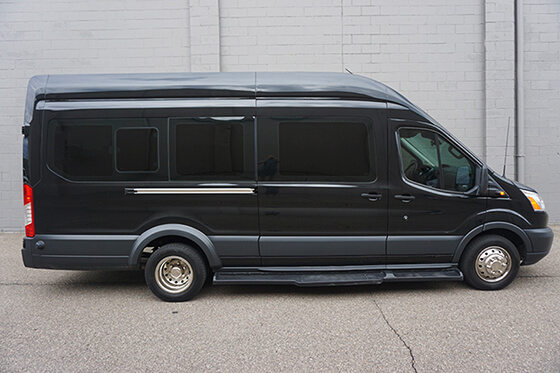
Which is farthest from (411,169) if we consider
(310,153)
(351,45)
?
(351,45)

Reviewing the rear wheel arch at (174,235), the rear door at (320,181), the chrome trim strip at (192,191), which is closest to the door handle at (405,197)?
the rear door at (320,181)

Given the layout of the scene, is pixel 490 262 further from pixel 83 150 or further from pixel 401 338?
pixel 83 150

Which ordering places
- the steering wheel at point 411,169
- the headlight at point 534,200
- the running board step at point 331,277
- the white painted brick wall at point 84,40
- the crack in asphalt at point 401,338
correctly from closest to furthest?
the crack in asphalt at point 401,338 → the running board step at point 331,277 → the steering wheel at point 411,169 → the headlight at point 534,200 → the white painted brick wall at point 84,40

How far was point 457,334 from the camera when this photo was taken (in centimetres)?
420

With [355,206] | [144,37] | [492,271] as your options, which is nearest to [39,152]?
[355,206]

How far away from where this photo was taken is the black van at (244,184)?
5.22 meters

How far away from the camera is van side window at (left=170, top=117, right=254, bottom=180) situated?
17.2 feet

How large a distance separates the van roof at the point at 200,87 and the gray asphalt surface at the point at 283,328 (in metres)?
2.36

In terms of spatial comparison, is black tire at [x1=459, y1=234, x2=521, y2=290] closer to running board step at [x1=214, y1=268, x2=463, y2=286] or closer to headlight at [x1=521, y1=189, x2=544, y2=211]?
running board step at [x1=214, y1=268, x2=463, y2=286]

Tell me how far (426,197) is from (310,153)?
4.74 ft

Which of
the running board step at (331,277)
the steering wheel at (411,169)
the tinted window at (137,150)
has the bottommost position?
the running board step at (331,277)

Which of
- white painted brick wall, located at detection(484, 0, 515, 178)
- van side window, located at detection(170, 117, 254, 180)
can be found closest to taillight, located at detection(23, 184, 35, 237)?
van side window, located at detection(170, 117, 254, 180)

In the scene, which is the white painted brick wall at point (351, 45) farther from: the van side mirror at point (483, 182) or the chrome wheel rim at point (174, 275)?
the chrome wheel rim at point (174, 275)

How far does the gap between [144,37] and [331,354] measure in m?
7.59
